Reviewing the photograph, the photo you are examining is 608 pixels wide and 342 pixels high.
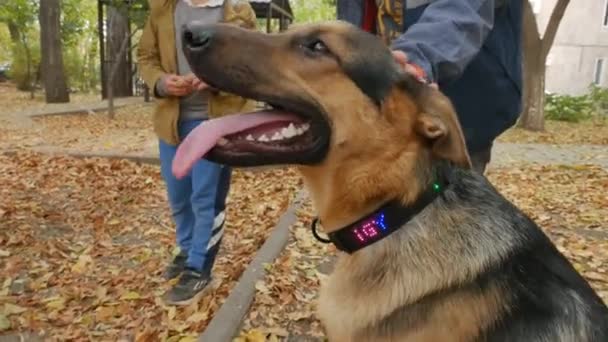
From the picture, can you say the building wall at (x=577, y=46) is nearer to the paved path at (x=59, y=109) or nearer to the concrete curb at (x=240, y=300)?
the paved path at (x=59, y=109)

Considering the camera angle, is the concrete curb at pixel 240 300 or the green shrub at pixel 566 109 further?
the green shrub at pixel 566 109

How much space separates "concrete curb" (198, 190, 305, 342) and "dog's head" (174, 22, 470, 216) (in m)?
1.45

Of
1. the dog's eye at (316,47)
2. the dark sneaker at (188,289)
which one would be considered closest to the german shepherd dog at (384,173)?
the dog's eye at (316,47)

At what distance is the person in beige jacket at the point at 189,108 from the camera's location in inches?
142

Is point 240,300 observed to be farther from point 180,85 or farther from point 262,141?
point 262,141

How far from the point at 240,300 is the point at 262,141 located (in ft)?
5.91

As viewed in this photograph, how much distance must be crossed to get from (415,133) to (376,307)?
25.0 inches

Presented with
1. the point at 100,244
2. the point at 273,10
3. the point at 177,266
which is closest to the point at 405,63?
the point at 177,266

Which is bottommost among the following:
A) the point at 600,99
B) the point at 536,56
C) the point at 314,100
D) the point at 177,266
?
the point at 600,99

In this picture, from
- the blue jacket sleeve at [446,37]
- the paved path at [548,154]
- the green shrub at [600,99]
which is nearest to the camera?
the blue jacket sleeve at [446,37]

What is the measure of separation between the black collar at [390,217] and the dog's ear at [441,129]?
0.39 feet

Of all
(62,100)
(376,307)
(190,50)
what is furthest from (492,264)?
(62,100)

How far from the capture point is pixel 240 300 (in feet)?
11.5

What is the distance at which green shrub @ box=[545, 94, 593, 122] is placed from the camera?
18016 millimetres
